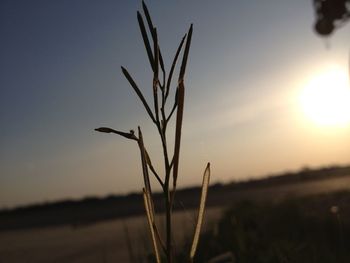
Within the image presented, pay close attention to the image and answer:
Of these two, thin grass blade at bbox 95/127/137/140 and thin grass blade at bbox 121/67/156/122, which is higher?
thin grass blade at bbox 121/67/156/122

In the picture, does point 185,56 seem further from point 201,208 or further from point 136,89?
point 201,208

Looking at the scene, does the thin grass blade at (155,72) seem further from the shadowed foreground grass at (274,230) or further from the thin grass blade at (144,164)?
the shadowed foreground grass at (274,230)

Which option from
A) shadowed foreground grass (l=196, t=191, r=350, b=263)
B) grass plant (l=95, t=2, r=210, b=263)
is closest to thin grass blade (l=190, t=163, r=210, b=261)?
grass plant (l=95, t=2, r=210, b=263)

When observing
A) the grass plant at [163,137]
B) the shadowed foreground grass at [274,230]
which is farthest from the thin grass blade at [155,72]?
the shadowed foreground grass at [274,230]

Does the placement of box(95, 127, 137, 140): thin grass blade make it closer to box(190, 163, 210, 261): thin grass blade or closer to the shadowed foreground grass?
box(190, 163, 210, 261): thin grass blade

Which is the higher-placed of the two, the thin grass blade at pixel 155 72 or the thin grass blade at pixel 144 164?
the thin grass blade at pixel 155 72

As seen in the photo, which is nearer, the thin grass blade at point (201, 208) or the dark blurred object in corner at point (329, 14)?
the thin grass blade at point (201, 208)

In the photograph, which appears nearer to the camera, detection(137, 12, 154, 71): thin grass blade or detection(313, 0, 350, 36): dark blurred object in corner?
detection(137, 12, 154, 71): thin grass blade

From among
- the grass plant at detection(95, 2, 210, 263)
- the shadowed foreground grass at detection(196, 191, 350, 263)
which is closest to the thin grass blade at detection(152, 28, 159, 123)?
the grass plant at detection(95, 2, 210, 263)
